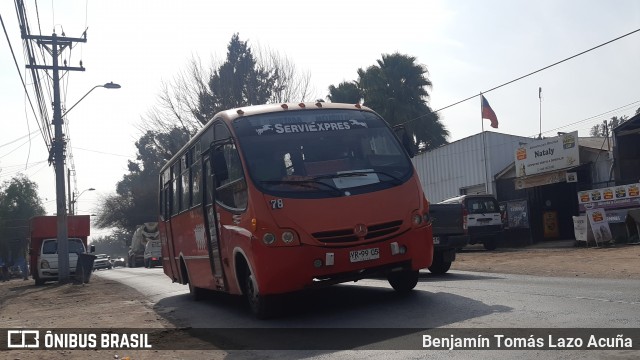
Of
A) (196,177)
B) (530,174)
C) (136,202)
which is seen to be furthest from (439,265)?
(136,202)

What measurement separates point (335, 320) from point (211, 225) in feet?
10.6

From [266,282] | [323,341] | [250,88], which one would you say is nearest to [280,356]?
[323,341]

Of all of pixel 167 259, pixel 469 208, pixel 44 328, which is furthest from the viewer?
pixel 469 208

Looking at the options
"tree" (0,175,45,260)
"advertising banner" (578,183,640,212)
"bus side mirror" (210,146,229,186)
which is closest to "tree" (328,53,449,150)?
"advertising banner" (578,183,640,212)

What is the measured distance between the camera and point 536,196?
3045cm

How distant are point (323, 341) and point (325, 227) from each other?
1650 millimetres

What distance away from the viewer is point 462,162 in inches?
1394

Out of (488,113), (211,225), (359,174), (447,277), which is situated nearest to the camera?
(359,174)

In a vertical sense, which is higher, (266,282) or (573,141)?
(573,141)

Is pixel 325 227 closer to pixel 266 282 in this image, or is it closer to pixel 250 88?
pixel 266 282

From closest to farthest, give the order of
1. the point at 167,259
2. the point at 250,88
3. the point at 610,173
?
the point at 167,259 < the point at 610,173 < the point at 250,88

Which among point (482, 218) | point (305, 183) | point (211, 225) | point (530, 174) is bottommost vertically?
point (211, 225)

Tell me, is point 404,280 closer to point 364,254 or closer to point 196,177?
point 364,254

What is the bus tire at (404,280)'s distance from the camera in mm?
10875
